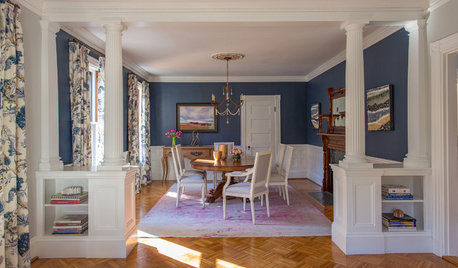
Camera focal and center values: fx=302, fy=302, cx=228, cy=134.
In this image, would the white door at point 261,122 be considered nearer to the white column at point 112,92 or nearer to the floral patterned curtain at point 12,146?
the white column at point 112,92

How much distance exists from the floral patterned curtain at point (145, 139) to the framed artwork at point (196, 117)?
88 centimetres

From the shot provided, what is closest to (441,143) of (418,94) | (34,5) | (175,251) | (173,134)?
(418,94)

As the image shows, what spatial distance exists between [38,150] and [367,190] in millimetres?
3520

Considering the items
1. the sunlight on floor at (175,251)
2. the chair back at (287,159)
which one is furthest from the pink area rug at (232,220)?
the chair back at (287,159)

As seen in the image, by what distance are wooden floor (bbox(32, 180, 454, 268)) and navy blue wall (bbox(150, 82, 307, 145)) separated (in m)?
4.43

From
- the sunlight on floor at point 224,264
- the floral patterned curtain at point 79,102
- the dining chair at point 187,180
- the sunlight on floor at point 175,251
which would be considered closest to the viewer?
the sunlight on floor at point 224,264

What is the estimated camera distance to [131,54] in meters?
5.50

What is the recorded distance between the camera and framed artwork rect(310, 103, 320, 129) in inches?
269

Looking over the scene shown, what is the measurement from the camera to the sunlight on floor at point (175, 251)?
302 centimetres

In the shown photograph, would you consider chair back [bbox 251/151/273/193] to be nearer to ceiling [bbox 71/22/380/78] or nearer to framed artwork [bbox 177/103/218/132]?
ceiling [bbox 71/22/380/78]

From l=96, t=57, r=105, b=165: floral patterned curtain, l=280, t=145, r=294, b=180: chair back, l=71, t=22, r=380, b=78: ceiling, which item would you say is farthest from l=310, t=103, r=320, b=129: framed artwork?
l=96, t=57, r=105, b=165: floral patterned curtain

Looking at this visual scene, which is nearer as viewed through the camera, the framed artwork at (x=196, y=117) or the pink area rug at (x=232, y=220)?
the pink area rug at (x=232, y=220)

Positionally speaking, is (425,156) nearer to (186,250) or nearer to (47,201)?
(186,250)

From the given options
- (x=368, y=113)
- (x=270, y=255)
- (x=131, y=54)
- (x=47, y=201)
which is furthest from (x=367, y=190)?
(x=131, y=54)
